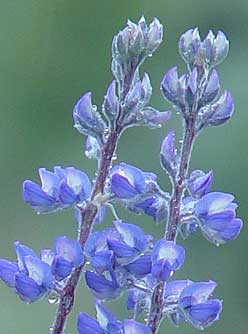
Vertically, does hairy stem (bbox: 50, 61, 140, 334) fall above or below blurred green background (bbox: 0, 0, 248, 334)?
below

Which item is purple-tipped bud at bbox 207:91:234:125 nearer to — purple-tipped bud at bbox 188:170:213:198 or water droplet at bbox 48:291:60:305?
purple-tipped bud at bbox 188:170:213:198

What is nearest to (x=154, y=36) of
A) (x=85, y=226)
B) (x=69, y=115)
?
(x=85, y=226)

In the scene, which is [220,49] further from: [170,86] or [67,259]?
[67,259]

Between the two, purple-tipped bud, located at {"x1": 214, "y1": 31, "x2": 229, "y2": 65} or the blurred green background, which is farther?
the blurred green background

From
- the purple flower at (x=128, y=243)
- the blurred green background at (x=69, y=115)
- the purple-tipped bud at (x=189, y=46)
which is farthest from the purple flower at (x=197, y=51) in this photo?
the blurred green background at (x=69, y=115)

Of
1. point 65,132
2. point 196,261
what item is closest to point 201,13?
point 65,132

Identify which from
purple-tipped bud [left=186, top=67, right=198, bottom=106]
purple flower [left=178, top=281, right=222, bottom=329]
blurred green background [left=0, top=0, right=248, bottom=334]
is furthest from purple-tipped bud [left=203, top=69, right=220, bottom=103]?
blurred green background [left=0, top=0, right=248, bottom=334]

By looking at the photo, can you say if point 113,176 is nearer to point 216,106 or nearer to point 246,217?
point 216,106
